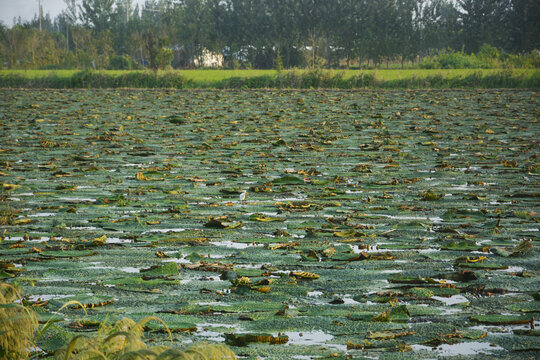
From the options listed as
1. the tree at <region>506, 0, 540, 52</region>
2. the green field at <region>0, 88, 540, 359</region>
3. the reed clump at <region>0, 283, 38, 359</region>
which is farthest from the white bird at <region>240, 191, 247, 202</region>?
the tree at <region>506, 0, 540, 52</region>

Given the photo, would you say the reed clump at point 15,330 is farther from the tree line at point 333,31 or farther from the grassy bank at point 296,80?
the tree line at point 333,31

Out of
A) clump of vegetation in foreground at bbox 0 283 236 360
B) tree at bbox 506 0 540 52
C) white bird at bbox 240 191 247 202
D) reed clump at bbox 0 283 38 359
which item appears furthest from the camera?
tree at bbox 506 0 540 52

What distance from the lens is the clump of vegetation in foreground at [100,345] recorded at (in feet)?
4.35

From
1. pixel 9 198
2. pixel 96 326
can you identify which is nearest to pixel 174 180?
pixel 9 198

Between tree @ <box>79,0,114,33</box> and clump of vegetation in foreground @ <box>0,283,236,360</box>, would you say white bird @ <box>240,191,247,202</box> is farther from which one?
tree @ <box>79,0,114,33</box>

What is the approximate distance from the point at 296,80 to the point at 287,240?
18480 millimetres

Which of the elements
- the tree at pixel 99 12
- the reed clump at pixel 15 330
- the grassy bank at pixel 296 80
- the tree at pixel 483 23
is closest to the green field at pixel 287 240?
the reed clump at pixel 15 330

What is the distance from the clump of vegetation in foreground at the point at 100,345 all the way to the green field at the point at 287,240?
26 centimetres

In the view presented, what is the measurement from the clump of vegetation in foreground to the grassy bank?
786 inches

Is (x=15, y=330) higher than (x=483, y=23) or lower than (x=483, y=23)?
lower

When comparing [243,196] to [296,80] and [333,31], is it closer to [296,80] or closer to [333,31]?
[296,80]

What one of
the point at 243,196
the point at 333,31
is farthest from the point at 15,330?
the point at 333,31

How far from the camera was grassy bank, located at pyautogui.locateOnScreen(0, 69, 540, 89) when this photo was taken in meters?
20.9

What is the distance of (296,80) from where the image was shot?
21656mm
